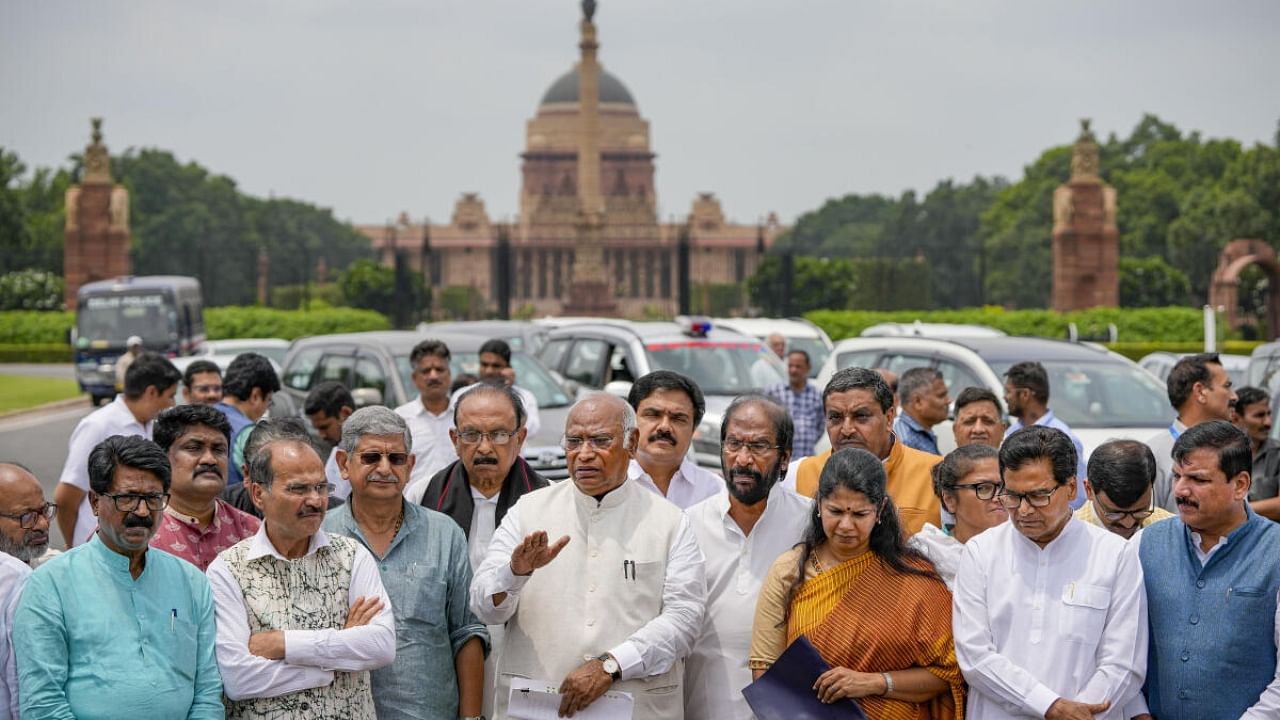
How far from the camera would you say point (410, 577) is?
5090 millimetres

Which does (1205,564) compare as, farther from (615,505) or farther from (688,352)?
(688,352)

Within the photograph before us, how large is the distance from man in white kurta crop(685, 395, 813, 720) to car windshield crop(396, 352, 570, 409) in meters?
7.14

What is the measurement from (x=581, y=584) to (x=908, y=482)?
5.66 feet

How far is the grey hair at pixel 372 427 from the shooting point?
5.16 meters

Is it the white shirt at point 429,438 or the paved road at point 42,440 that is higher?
the white shirt at point 429,438

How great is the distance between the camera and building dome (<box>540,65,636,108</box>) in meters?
126

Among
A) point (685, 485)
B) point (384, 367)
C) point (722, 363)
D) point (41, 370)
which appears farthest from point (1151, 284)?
point (685, 485)

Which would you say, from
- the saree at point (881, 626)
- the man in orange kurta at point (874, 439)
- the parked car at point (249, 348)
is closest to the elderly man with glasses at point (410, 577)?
the saree at point (881, 626)

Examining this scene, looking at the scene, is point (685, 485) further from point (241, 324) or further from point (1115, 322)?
point (241, 324)

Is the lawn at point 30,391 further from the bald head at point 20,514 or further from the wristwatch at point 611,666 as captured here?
the wristwatch at point 611,666

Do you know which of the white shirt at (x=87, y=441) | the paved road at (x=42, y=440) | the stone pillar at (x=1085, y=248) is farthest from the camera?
the stone pillar at (x=1085, y=248)

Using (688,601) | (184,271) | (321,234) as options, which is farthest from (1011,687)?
(321,234)

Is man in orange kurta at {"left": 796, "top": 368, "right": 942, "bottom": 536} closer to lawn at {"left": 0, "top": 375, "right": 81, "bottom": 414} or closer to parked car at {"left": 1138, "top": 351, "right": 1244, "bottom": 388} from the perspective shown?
parked car at {"left": 1138, "top": 351, "right": 1244, "bottom": 388}

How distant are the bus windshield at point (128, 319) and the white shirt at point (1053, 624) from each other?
26.2 meters
